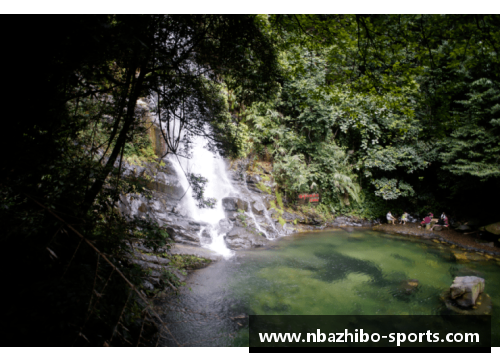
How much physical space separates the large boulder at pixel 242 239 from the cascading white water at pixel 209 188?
0.22 meters

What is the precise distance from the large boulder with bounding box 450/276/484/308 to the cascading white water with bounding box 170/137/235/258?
5.56 m

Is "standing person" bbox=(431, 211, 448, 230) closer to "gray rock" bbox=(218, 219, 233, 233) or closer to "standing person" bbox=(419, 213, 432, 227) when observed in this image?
"standing person" bbox=(419, 213, 432, 227)

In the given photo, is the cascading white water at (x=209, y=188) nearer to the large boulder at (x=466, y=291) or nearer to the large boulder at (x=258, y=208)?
the large boulder at (x=258, y=208)

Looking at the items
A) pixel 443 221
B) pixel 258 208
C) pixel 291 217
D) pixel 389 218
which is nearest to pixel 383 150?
pixel 389 218

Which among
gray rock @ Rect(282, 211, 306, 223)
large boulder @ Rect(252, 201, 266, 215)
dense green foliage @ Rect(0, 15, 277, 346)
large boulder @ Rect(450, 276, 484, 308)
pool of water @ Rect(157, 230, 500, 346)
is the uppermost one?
dense green foliage @ Rect(0, 15, 277, 346)

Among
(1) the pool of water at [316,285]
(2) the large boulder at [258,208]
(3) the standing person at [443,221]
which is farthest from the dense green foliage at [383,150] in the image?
(1) the pool of water at [316,285]

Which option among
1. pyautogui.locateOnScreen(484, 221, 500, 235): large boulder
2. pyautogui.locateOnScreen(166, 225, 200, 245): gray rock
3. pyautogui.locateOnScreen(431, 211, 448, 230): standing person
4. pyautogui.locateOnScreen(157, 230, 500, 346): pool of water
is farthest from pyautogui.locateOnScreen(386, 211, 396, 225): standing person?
pyautogui.locateOnScreen(166, 225, 200, 245): gray rock

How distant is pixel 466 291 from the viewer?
16.0 feet

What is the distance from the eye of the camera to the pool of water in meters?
4.28

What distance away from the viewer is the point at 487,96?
9.19m

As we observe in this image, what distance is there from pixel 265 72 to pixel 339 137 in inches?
488

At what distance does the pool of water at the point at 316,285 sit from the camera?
14.0ft

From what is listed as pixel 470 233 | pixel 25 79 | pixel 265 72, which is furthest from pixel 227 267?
pixel 470 233

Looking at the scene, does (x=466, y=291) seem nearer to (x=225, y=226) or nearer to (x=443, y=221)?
(x=225, y=226)
